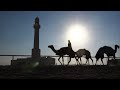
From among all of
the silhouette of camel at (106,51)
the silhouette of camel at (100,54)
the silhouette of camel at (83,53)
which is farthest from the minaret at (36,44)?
the silhouette of camel at (106,51)

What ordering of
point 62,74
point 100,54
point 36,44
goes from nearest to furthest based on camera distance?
point 62,74 → point 100,54 → point 36,44

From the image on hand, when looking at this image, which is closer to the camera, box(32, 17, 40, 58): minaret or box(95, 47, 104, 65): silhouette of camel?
box(95, 47, 104, 65): silhouette of camel

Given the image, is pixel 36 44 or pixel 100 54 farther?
pixel 36 44

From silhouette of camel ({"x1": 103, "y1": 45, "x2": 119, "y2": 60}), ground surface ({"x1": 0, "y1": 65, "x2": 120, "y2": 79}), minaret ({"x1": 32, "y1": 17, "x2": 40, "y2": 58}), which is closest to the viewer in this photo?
ground surface ({"x1": 0, "y1": 65, "x2": 120, "y2": 79})

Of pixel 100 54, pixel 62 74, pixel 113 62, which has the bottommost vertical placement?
pixel 62 74

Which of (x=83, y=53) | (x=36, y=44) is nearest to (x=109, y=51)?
(x=83, y=53)

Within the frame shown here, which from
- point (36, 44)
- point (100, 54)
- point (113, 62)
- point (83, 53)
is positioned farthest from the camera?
point (36, 44)

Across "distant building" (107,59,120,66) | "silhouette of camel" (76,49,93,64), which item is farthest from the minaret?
"distant building" (107,59,120,66)

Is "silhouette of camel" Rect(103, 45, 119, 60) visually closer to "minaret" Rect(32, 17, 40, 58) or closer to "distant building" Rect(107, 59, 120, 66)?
"distant building" Rect(107, 59, 120, 66)

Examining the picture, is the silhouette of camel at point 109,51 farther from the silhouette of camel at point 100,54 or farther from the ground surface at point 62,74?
the ground surface at point 62,74

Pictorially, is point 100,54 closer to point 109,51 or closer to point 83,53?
point 109,51
